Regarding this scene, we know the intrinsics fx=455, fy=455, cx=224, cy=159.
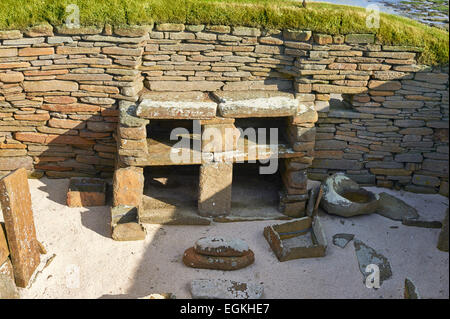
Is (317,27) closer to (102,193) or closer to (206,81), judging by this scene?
(206,81)

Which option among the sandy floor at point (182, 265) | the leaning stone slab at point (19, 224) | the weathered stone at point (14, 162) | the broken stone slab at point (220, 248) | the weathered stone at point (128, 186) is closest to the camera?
the leaning stone slab at point (19, 224)

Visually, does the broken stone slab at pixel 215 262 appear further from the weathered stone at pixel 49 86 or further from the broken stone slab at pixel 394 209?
the weathered stone at pixel 49 86

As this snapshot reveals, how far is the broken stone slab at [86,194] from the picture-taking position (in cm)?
627

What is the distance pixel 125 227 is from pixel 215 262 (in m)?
1.27

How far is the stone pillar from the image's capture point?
5.99 meters

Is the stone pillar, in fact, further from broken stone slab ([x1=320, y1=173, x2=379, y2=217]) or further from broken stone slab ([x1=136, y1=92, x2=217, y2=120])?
broken stone slab ([x1=320, y1=173, x2=379, y2=217])

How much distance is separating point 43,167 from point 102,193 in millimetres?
1228

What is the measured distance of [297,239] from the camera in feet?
19.5

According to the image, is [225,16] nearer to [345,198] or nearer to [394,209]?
[345,198]

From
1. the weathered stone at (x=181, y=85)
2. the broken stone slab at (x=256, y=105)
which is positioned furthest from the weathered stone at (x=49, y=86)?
the broken stone slab at (x=256, y=105)

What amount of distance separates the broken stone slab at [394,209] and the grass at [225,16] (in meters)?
2.02

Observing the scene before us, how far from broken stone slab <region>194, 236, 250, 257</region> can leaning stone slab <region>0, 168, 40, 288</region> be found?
6.08ft

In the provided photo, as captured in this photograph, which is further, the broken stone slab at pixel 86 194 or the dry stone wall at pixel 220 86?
the broken stone slab at pixel 86 194

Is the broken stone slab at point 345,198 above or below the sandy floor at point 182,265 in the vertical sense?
above
